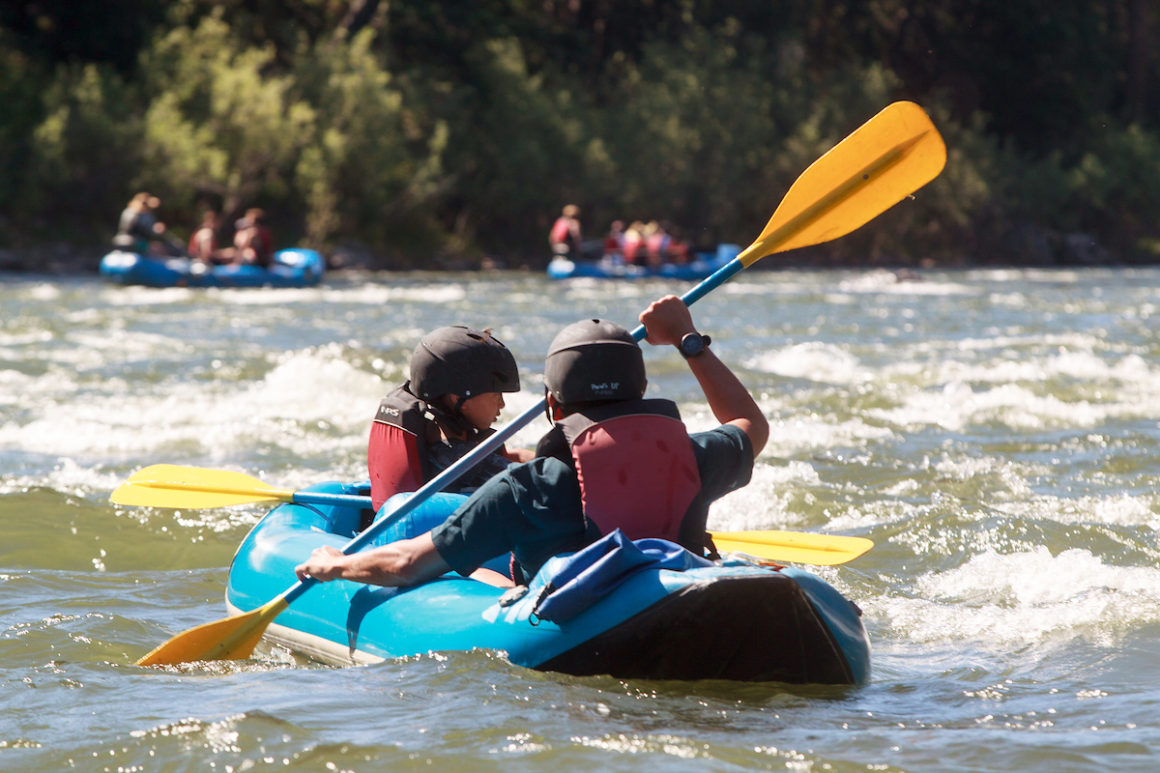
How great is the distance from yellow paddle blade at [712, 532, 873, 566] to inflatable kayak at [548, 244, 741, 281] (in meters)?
18.0

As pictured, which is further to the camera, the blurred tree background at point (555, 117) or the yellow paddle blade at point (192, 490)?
the blurred tree background at point (555, 117)

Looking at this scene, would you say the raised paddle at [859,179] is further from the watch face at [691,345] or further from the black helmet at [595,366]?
the black helmet at [595,366]

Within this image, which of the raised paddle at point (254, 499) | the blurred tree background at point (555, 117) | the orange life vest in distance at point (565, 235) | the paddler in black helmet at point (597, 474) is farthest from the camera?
the blurred tree background at point (555, 117)

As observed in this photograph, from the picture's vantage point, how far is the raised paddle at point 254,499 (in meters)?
4.22

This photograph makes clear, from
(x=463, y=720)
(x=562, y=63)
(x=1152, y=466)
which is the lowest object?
(x=463, y=720)

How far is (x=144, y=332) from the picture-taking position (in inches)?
508

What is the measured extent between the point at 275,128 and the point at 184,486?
2021 cm

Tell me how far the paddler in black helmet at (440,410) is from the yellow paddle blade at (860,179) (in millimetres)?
907

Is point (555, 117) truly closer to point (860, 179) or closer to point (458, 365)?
point (860, 179)

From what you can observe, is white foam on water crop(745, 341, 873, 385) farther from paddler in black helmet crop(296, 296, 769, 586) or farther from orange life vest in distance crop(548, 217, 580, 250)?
orange life vest in distance crop(548, 217, 580, 250)

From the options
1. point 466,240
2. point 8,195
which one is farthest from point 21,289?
point 466,240

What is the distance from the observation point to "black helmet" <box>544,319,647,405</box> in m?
3.30

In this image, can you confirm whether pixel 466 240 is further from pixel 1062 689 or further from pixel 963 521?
pixel 1062 689

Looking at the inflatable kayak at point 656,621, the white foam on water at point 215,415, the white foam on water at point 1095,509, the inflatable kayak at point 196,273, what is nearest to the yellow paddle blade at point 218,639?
the inflatable kayak at point 656,621
